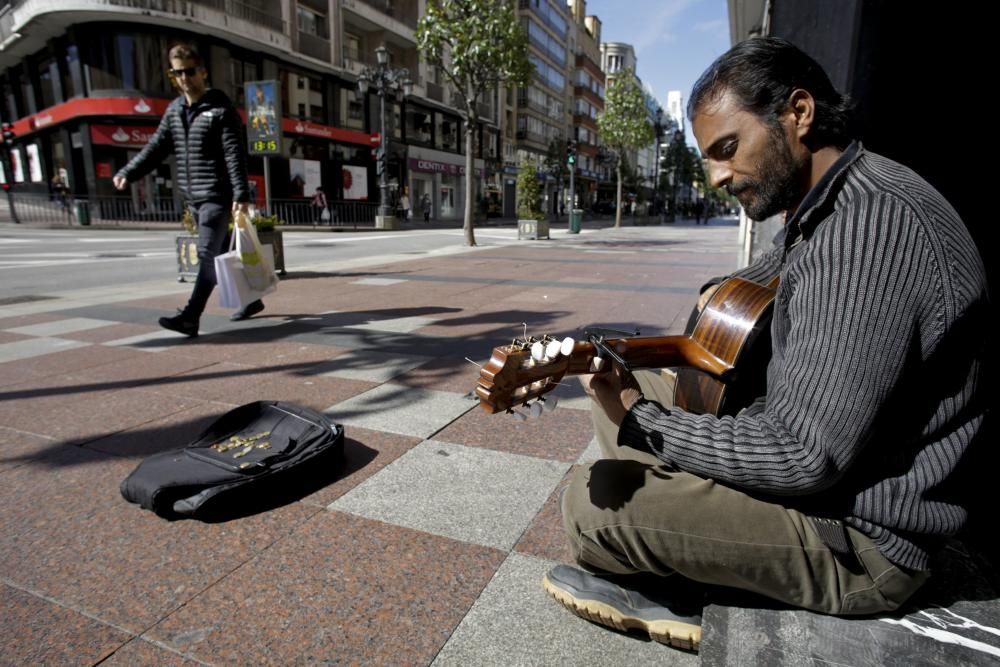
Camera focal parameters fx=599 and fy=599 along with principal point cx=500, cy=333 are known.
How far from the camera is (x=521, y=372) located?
131 centimetres

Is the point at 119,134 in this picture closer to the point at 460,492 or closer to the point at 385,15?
the point at 385,15

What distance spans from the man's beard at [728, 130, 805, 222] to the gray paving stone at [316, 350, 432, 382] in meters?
3.05

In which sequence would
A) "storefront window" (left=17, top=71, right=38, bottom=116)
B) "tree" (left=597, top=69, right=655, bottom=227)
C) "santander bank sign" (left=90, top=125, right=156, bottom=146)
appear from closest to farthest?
"santander bank sign" (left=90, top=125, right=156, bottom=146) < "storefront window" (left=17, top=71, right=38, bottom=116) < "tree" (left=597, top=69, right=655, bottom=227)

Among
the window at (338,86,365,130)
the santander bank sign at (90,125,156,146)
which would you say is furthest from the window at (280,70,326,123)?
the santander bank sign at (90,125,156,146)

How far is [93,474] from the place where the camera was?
2660 millimetres

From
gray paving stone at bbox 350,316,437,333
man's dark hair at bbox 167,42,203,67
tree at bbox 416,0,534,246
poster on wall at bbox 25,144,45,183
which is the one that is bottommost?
gray paving stone at bbox 350,316,437,333

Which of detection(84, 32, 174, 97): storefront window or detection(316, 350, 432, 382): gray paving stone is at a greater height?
detection(84, 32, 174, 97): storefront window

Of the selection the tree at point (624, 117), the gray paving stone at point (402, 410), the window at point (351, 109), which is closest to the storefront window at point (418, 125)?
the window at point (351, 109)

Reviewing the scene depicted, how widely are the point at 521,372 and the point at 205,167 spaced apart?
195 inches

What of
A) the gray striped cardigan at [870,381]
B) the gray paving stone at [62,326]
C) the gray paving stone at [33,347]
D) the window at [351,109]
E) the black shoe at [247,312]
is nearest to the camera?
the gray striped cardigan at [870,381]

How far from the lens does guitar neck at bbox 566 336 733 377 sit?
169 centimetres

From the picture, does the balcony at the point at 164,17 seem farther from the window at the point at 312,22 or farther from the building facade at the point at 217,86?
the window at the point at 312,22

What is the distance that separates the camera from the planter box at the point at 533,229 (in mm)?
21703

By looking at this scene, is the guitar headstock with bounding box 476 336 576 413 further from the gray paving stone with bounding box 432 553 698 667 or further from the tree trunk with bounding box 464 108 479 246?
the tree trunk with bounding box 464 108 479 246
